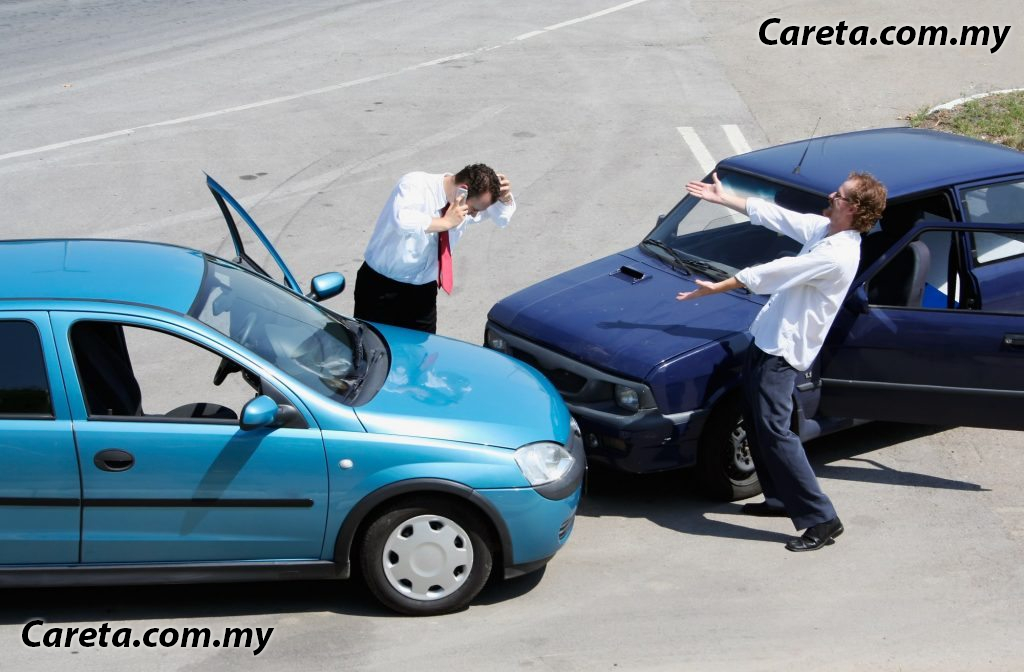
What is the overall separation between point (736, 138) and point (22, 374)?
1021 centimetres

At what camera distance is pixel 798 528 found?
657cm

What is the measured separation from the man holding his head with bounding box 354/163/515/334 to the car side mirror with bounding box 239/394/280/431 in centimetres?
203

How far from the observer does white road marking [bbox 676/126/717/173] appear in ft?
43.1

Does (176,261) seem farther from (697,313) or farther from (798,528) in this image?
(798,528)

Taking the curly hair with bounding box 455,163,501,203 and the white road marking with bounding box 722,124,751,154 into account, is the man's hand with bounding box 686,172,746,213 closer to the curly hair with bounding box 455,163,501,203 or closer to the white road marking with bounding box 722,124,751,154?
the curly hair with bounding box 455,163,501,203

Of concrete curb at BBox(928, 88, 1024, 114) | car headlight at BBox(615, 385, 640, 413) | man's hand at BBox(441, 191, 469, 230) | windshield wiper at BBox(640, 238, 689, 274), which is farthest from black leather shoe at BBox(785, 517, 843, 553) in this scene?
concrete curb at BBox(928, 88, 1024, 114)

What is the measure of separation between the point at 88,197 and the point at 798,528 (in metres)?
8.20

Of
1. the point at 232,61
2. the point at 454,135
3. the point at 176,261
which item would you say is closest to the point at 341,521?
the point at 176,261

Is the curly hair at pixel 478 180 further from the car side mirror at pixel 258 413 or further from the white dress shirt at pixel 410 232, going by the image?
the car side mirror at pixel 258 413

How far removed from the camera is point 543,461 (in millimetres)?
5816

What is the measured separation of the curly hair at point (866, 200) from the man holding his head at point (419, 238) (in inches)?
81.5

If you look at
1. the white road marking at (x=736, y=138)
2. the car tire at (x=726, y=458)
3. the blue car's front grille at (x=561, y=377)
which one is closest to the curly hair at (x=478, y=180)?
the blue car's front grille at (x=561, y=377)

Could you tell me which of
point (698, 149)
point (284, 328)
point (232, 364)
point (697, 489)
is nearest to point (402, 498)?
point (232, 364)

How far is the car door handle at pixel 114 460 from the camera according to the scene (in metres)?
5.36
